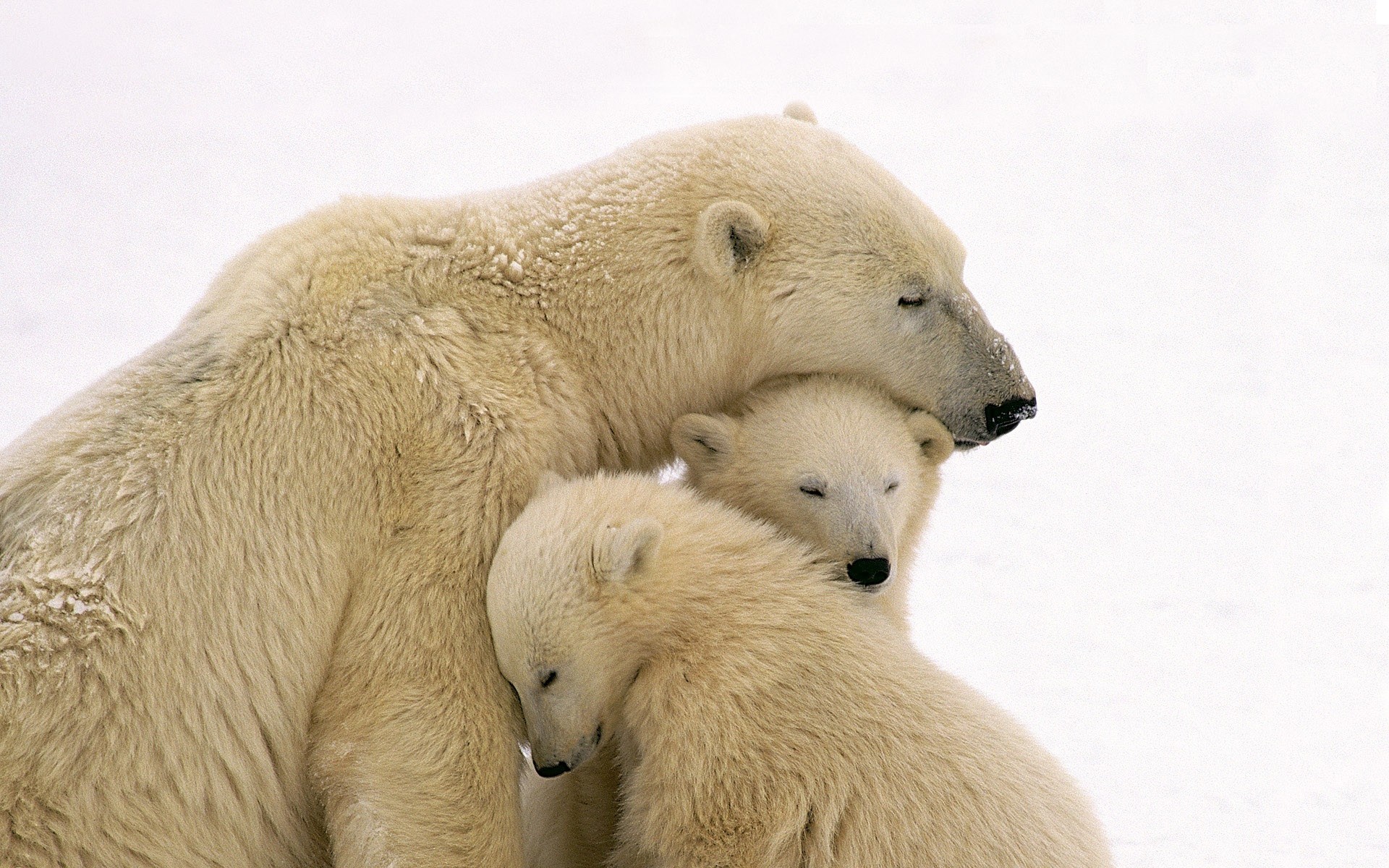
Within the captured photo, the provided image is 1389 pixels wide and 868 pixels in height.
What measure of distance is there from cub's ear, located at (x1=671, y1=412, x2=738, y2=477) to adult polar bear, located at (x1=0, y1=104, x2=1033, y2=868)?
8 centimetres

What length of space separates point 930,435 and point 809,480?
0.38m

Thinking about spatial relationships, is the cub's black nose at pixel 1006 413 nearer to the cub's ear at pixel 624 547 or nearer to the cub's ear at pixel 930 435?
the cub's ear at pixel 930 435

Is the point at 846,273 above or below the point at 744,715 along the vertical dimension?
above

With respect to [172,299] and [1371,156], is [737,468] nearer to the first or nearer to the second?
[172,299]

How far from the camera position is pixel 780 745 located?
9.50 feet

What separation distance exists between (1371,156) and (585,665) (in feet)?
30.0

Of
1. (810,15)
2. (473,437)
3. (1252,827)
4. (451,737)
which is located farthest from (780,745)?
(810,15)

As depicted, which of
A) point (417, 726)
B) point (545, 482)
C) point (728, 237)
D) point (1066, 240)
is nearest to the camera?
point (417, 726)

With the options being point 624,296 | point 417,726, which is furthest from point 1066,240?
point 417,726

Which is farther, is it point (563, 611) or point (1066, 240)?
point (1066, 240)

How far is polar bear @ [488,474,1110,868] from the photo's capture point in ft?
9.34

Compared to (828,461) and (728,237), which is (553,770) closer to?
(828,461)

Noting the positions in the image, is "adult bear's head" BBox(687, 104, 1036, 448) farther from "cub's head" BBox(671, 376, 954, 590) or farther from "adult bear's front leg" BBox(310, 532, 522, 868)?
"adult bear's front leg" BBox(310, 532, 522, 868)

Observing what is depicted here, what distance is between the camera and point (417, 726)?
2816 millimetres
